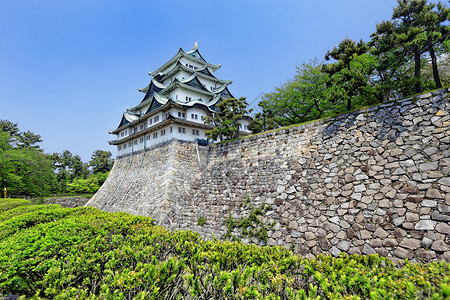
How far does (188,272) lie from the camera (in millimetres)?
5418

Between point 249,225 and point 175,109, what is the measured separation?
14.6 meters

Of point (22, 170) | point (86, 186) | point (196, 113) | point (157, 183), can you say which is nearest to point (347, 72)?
point (196, 113)

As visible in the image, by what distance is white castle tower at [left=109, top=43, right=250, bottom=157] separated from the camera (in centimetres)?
1995

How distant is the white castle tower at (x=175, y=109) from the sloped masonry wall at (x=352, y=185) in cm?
818

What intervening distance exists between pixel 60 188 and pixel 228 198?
42.8m

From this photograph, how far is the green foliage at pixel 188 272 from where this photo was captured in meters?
3.54

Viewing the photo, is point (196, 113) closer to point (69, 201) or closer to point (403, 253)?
point (403, 253)

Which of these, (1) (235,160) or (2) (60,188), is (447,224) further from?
(2) (60,188)

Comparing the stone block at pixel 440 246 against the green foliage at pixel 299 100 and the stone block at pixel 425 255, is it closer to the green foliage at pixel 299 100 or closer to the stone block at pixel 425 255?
the stone block at pixel 425 255

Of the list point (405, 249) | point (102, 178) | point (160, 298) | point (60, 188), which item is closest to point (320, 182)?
point (405, 249)

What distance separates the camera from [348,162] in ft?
29.5

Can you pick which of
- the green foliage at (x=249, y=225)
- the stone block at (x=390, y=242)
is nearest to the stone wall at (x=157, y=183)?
the green foliage at (x=249, y=225)

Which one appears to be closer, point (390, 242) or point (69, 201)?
point (390, 242)

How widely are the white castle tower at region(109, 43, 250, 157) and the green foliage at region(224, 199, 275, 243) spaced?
10.7 meters
